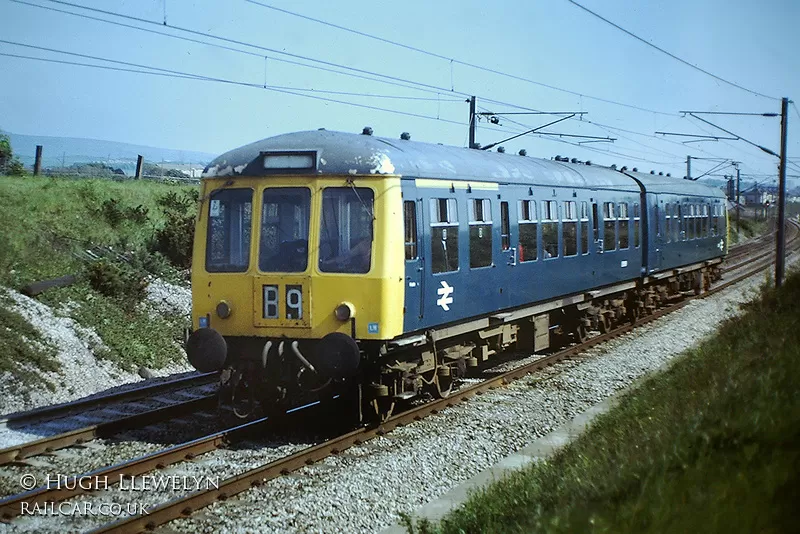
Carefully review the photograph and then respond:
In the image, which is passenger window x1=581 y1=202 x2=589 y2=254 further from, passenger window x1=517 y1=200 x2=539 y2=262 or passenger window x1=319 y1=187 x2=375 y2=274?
passenger window x1=319 y1=187 x2=375 y2=274

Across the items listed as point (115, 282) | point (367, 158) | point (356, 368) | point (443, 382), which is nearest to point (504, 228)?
point (443, 382)

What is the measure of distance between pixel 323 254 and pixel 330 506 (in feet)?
10.8

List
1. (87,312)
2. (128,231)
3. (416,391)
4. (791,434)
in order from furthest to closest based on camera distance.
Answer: (128,231) → (87,312) → (416,391) → (791,434)

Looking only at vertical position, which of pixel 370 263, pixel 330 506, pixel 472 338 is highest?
pixel 370 263

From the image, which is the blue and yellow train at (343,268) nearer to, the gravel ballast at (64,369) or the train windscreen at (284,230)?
the train windscreen at (284,230)

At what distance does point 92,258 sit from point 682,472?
15.6m

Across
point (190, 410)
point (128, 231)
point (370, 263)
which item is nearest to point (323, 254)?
point (370, 263)

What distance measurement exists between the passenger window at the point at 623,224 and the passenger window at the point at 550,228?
440 centimetres

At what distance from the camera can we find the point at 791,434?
5512 mm

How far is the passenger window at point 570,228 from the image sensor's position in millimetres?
16094

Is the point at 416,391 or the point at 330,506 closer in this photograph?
the point at 330,506

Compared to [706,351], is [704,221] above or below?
above

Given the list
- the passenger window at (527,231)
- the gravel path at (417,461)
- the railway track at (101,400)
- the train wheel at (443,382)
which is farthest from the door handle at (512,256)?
the railway track at (101,400)

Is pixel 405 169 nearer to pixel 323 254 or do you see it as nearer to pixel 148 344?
pixel 323 254
